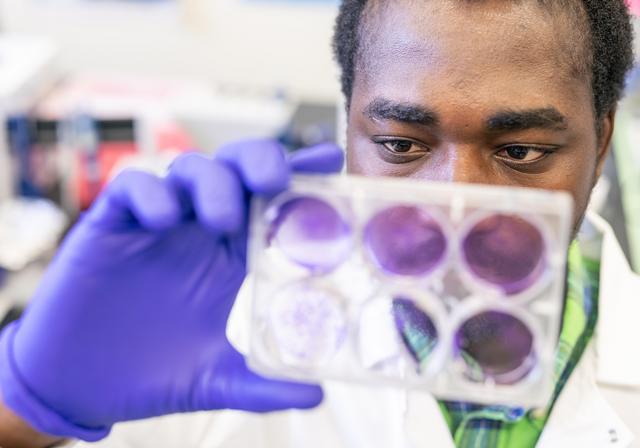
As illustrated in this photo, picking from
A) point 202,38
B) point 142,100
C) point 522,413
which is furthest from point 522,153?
point 202,38

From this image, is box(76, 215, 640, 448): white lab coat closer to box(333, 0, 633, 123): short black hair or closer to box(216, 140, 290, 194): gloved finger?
box(333, 0, 633, 123): short black hair

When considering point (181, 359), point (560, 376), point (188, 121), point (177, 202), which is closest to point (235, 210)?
point (177, 202)

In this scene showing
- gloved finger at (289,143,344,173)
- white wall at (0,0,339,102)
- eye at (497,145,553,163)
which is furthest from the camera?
white wall at (0,0,339,102)

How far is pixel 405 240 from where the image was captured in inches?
34.4

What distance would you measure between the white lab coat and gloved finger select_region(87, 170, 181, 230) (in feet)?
1.40

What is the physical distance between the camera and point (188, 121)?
86.6 inches

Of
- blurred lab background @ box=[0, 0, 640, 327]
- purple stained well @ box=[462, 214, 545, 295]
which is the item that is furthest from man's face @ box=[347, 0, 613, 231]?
blurred lab background @ box=[0, 0, 640, 327]

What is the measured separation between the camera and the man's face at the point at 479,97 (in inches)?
38.9

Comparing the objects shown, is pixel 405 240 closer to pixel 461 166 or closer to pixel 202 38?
pixel 461 166

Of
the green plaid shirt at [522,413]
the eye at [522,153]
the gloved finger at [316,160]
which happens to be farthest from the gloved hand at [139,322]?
the green plaid shirt at [522,413]

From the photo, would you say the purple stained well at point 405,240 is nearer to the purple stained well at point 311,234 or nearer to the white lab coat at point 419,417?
the purple stained well at point 311,234

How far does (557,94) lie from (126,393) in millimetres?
658

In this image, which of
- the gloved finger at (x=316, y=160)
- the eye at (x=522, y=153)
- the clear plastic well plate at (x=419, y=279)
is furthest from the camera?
the eye at (x=522, y=153)

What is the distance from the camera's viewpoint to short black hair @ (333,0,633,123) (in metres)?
1.08
